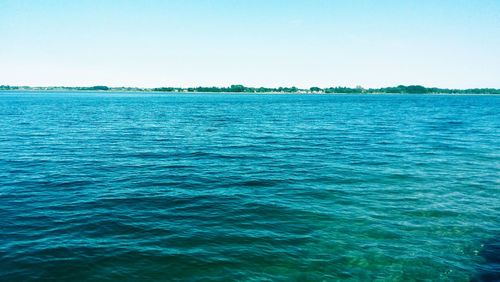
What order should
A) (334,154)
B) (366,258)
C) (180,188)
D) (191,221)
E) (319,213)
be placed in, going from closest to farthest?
(366,258)
(191,221)
(319,213)
(180,188)
(334,154)

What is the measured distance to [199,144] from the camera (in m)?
40.0

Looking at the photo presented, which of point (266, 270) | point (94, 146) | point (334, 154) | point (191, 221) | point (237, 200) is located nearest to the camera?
point (266, 270)

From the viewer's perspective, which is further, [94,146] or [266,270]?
[94,146]

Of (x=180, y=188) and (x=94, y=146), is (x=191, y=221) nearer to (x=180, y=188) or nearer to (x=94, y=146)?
(x=180, y=188)

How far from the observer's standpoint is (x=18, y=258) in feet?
43.8

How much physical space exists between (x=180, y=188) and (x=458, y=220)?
52.4 ft

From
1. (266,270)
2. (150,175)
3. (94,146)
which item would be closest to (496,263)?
(266,270)

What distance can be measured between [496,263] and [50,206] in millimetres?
21271

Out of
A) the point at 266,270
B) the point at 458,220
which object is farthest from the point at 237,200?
the point at 458,220

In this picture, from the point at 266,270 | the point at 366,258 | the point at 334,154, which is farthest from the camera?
the point at 334,154

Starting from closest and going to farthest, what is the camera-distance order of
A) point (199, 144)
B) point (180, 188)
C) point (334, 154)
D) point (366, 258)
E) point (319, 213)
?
1. point (366, 258)
2. point (319, 213)
3. point (180, 188)
4. point (334, 154)
5. point (199, 144)

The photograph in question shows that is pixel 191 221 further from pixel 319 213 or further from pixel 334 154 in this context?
pixel 334 154

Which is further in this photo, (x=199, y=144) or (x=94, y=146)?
(x=199, y=144)

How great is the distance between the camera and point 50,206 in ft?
61.9
